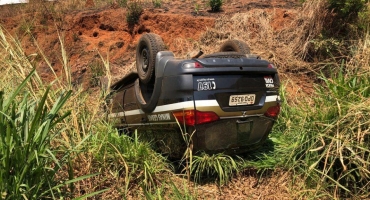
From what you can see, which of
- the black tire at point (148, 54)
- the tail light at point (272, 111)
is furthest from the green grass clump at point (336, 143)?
→ the black tire at point (148, 54)

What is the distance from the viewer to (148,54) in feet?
13.1

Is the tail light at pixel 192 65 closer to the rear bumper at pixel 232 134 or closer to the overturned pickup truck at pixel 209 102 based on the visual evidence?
the overturned pickup truck at pixel 209 102

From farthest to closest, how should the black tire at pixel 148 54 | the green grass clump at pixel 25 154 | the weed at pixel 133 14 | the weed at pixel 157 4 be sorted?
the weed at pixel 157 4 < the weed at pixel 133 14 < the black tire at pixel 148 54 < the green grass clump at pixel 25 154

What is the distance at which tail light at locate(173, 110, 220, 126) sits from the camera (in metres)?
3.23

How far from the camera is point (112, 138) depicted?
348 cm

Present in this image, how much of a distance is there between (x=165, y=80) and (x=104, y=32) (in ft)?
29.9

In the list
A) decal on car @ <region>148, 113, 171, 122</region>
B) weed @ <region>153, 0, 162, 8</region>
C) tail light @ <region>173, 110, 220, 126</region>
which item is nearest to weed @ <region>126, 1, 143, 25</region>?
weed @ <region>153, 0, 162, 8</region>

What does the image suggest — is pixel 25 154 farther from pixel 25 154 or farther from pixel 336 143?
pixel 336 143

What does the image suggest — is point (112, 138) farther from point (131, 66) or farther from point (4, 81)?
point (131, 66)

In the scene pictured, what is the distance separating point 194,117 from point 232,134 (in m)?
0.52

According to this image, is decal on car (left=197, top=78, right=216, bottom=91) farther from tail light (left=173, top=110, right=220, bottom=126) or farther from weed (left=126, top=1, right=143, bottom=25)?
weed (left=126, top=1, right=143, bottom=25)

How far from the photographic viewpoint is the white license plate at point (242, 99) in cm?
339

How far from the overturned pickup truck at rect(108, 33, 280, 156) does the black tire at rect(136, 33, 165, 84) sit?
1 centimetres

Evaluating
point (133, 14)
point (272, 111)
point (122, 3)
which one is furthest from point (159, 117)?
point (122, 3)
